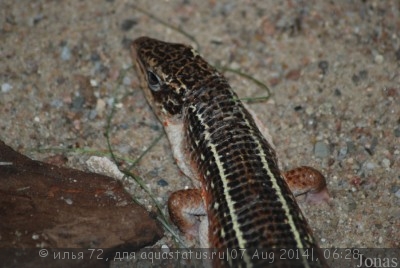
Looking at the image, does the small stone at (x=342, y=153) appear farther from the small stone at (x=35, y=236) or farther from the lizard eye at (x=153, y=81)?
the small stone at (x=35, y=236)

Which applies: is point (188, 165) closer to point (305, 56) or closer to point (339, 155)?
point (339, 155)

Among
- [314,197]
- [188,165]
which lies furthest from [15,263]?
[314,197]

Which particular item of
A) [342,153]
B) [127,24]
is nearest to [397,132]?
[342,153]

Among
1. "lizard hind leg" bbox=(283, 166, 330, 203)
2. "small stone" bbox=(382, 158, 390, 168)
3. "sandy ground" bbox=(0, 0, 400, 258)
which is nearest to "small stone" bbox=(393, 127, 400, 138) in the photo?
"sandy ground" bbox=(0, 0, 400, 258)

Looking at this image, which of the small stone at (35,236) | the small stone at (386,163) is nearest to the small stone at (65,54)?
the small stone at (35,236)

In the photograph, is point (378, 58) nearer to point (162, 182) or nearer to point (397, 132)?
point (397, 132)

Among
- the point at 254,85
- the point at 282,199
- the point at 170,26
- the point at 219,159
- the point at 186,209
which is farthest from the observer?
the point at 170,26
